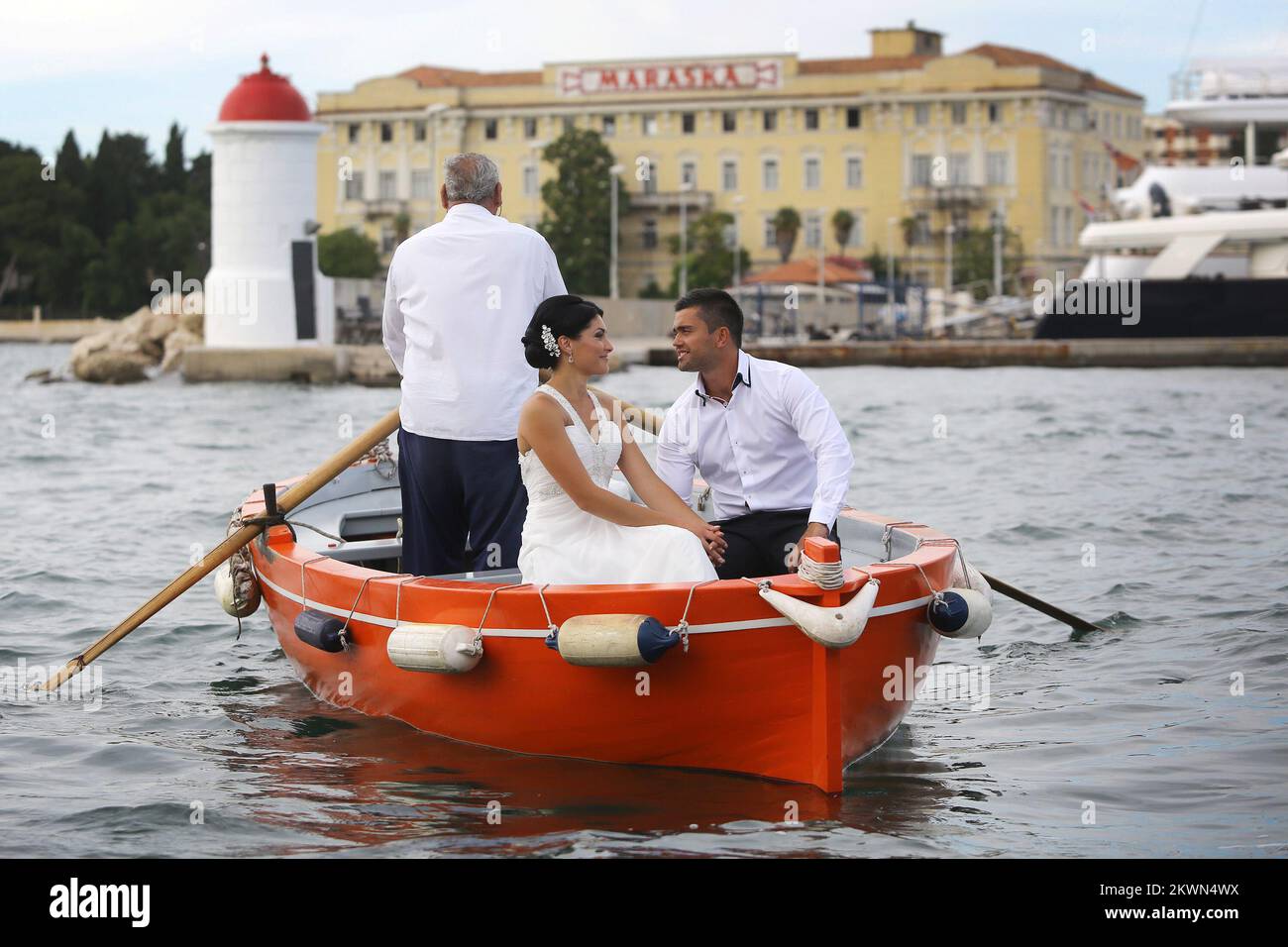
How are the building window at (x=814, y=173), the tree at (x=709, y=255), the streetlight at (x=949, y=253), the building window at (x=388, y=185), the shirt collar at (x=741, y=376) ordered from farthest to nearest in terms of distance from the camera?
the building window at (x=388, y=185) → the building window at (x=814, y=173) → the streetlight at (x=949, y=253) → the tree at (x=709, y=255) → the shirt collar at (x=741, y=376)

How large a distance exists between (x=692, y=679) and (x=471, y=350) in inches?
63.7

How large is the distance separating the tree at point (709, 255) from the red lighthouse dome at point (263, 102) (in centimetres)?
4250

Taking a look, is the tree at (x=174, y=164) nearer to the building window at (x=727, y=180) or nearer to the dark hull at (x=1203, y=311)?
the building window at (x=727, y=180)

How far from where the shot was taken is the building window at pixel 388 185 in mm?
93875

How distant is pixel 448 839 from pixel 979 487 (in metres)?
11.9

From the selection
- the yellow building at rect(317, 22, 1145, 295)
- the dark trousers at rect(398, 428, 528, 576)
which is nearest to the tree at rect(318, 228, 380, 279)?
the yellow building at rect(317, 22, 1145, 295)

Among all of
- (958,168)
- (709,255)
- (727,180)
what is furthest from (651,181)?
(958,168)

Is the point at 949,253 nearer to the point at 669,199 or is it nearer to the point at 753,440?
the point at 669,199

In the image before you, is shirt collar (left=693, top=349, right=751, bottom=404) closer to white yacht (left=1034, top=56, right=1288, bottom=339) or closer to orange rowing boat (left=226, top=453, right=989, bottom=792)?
orange rowing boat (left=226, top=453, right=989, bottom=792)

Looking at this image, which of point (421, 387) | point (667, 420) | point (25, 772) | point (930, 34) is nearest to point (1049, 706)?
point (667, 420)

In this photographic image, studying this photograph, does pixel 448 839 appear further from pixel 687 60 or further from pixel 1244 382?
pixel 687 60

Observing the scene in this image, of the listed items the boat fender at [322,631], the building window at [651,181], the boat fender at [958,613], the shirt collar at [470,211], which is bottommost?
the boat fender at [322,631]

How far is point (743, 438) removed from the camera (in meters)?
6.89

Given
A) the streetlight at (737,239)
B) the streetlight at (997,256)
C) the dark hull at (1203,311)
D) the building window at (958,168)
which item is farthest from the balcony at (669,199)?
the dark hull at (1203,311)
